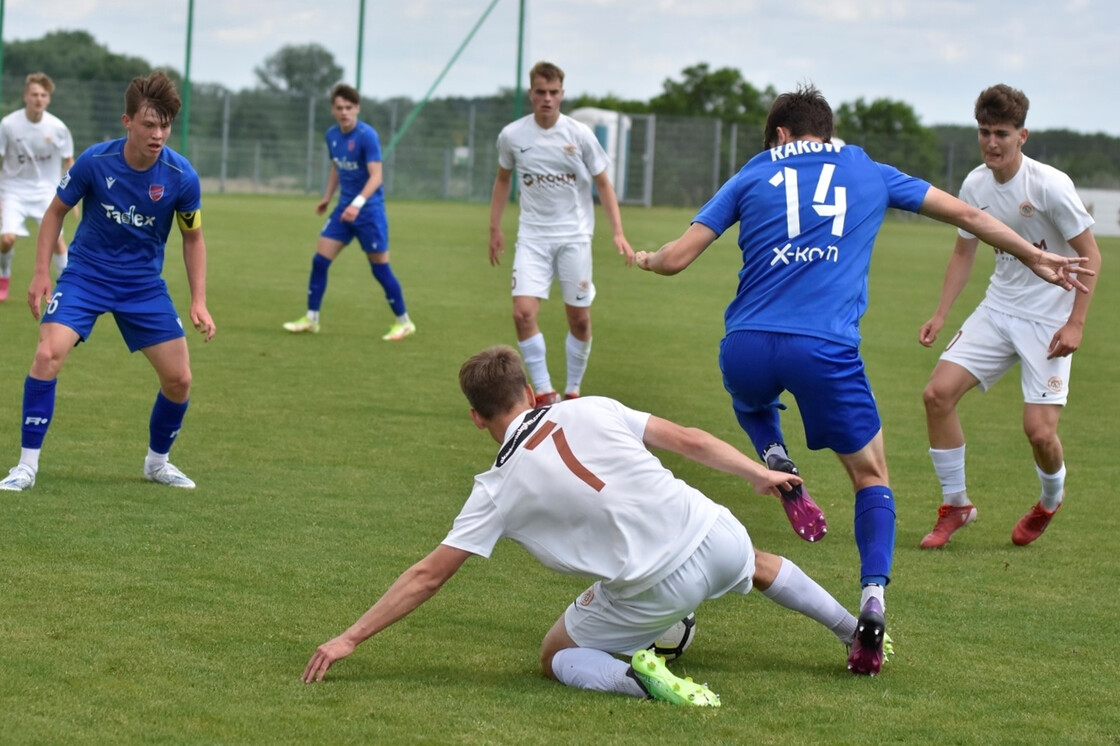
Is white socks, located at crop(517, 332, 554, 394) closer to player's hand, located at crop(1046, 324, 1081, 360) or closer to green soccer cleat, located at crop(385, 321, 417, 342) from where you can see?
green soccer cleat, located at crop(385, 321, 417, 342)

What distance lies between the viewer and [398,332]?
13.6m

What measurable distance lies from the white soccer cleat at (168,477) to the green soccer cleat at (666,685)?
350 centimetres

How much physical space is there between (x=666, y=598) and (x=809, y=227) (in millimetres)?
1455

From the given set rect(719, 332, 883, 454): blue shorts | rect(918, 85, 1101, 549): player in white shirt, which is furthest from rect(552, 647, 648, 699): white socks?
rect(918, 85, 1101, 549): player in white shirt

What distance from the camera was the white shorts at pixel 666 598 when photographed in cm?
430

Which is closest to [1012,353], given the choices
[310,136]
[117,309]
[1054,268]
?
[1054,268]

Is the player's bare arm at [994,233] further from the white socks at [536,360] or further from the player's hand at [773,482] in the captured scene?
the white socks at [536,360]

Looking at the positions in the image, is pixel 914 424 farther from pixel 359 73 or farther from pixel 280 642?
pixel 359 73

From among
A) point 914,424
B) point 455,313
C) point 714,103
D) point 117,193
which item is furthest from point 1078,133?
point 117,193

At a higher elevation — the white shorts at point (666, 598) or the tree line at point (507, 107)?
the tree line at point (507, 107)

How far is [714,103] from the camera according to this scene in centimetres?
5381

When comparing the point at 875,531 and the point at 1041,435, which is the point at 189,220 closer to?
the point at 875,531

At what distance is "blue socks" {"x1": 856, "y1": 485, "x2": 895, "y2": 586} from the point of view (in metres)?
4.85

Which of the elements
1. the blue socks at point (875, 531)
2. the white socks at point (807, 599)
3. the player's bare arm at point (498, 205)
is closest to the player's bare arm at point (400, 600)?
the white socks at point (807, 599)
